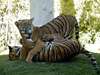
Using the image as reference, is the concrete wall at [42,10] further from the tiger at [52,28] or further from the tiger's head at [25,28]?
the tiger's head at [25,28]

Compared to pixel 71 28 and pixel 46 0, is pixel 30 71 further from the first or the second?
pixel 46 0

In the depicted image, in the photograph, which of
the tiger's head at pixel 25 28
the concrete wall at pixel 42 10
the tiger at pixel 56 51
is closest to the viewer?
the tiger at pixel 56 51

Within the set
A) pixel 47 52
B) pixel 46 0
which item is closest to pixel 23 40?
pixel 47 52

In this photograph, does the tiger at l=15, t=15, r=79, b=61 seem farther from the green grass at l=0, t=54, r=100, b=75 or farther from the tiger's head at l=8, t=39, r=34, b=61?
the green grass at l=0, t=54, r=100, b=75

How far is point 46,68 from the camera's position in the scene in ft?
7.40

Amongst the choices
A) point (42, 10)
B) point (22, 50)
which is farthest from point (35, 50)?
point (42, 10)

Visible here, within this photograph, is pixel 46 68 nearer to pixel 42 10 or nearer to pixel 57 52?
pixel 57 52

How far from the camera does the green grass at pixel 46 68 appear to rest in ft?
7.20

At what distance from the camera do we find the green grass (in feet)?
7.20

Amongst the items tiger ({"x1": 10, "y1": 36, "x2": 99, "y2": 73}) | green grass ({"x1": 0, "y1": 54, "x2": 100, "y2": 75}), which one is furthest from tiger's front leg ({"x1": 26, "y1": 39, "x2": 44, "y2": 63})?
green grass ({"x1": 0, "y1": 54, "x2": 100, "y2": 75})

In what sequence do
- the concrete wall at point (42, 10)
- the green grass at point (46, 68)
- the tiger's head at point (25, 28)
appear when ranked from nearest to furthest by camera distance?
the green grass at point (46, 68) → the tiger's head at point (25, 28) → the concrete wall at point (42, 10)

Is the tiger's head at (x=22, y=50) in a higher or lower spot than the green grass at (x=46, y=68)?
higher

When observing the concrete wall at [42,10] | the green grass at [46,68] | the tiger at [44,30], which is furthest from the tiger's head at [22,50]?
the concrete wall at [42,10]

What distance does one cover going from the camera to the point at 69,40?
2.74 metres
